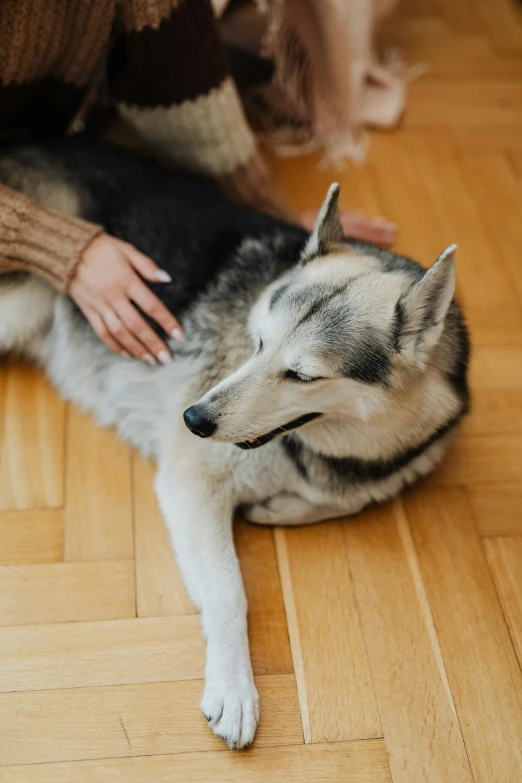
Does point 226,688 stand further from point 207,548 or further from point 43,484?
point 43,484

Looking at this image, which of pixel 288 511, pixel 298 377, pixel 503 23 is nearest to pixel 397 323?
pixel 298 377

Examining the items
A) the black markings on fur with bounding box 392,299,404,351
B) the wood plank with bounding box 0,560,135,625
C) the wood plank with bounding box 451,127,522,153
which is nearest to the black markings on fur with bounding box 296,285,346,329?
the black markings on fur with bounding box 392,299,404,351

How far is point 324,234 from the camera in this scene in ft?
4.66

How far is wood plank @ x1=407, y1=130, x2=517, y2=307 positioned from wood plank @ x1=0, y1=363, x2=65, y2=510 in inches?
45.5

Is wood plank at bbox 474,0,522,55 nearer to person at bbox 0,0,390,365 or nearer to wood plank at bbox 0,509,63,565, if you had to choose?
person at bbox 0,0,390,365

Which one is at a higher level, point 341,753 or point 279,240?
point 279,240

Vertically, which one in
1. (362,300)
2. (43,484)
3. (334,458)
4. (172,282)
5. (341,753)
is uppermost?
(362,300)

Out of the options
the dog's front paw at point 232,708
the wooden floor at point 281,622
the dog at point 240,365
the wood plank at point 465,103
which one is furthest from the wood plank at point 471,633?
the wood plank at point 465,103

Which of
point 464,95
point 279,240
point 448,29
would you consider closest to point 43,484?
point 279,240

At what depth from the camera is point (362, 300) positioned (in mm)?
1305

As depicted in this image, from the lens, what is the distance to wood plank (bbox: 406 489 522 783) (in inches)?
52.6

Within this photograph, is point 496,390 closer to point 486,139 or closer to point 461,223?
point 461,223

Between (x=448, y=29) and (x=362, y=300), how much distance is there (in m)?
2.16

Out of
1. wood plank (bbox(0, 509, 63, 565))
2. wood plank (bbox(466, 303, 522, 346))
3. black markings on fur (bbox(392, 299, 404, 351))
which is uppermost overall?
black markings on fur (bbox(392, 299, 404, 351))
